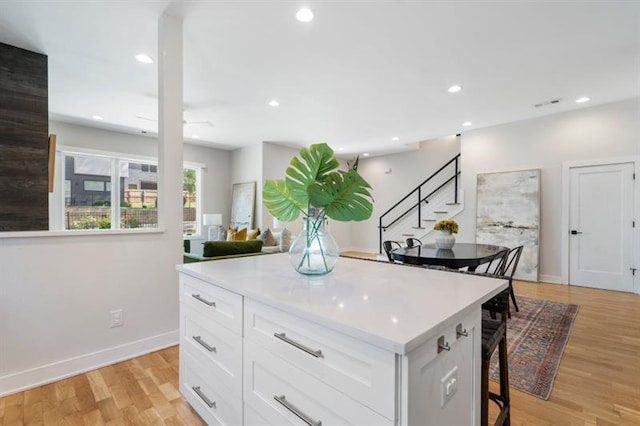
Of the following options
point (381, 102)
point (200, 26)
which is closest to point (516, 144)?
point (381, 102)

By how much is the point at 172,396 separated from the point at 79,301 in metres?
1.07

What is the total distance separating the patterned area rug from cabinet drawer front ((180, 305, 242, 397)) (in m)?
1.88

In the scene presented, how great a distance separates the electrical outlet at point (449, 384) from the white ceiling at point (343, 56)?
261 centimetres

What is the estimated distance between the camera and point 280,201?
63.1 inches

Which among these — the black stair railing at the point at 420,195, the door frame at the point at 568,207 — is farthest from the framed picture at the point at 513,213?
the black stair railing at the point at 420,195

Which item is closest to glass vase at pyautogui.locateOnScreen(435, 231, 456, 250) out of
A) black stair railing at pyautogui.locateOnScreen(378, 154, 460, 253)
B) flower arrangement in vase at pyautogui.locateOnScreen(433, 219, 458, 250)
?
flower arrangement in vase at pyautogui.locateOnScreen(433, 219, 458, 250)

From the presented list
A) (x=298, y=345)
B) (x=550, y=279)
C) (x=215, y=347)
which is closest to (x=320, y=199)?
(x=298, y=345)

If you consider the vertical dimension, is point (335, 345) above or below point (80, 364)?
above

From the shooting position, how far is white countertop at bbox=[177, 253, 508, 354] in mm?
804

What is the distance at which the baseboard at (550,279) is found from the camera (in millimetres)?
5017

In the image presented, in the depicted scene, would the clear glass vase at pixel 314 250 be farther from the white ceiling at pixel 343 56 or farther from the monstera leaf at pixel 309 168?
the white ceiling at pixel 343 56

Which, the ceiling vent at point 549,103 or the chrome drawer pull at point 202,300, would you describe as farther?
the ceiling vent at point 549,103

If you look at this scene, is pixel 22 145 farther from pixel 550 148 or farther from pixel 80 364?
pixel 550 148

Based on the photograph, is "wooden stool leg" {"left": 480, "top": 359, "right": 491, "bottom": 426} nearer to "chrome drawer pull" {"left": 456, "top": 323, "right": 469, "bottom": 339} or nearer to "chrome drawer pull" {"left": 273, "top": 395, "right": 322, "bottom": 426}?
"chrome drawer pull" {"left": 456, "top": 323, "right": 469, "bottom": 339}
